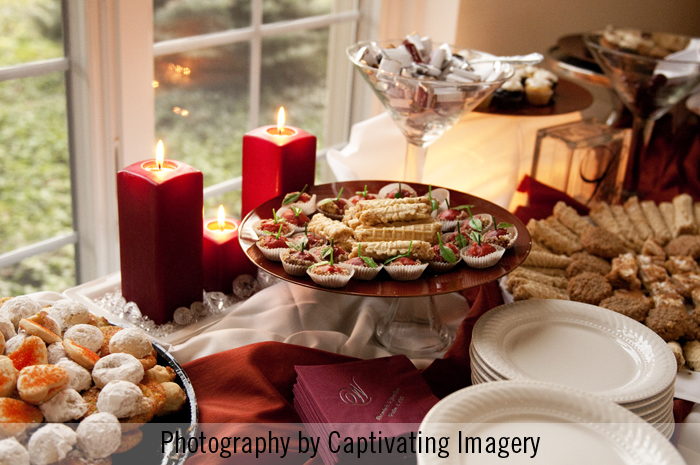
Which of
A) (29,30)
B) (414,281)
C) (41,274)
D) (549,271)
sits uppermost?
(29,30)

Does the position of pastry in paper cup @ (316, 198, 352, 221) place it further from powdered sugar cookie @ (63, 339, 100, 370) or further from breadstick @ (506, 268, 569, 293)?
powdered sugar cookie @ (63, 339, 100, 370)

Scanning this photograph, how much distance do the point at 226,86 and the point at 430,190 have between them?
2.12ft

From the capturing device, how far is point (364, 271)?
0.88m

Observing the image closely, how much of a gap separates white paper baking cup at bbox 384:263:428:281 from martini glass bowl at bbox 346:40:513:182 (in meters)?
0.34

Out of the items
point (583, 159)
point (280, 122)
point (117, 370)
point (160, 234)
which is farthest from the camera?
point (583, 159)

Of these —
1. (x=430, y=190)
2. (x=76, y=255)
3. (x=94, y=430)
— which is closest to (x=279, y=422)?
(x=94, y=430)

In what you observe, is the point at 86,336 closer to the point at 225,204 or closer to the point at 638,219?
the point at 225,204

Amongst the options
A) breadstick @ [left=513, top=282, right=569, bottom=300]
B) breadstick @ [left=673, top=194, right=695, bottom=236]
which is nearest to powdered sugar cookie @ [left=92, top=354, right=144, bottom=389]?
breadstick @ [left=513, top=282, right=569, bottom=300]

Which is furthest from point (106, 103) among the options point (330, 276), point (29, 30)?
point (330, 276)

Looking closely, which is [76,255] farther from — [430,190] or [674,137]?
[674,137]

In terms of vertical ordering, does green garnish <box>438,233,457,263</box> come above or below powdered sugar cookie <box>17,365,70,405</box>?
above

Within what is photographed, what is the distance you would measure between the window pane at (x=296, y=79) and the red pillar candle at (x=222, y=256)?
59 centimetres

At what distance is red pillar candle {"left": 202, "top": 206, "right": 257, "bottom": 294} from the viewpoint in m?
1.11

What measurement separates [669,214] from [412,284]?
2.59 ft
